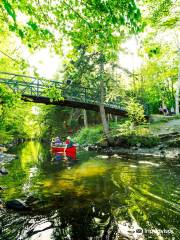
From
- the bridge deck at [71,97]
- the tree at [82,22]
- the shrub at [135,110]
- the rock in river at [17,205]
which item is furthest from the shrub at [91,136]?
the tree at [82,22]

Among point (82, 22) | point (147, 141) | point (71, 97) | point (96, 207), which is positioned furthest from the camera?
point (71, 97)

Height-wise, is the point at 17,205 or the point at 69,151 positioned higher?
the point at 69,151

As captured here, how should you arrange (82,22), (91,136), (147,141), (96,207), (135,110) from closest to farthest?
(82,22)
(96,207)
(147,141)
(135,110)
(91,136)

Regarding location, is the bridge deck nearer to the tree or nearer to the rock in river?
the rock in river

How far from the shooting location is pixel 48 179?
13672mm

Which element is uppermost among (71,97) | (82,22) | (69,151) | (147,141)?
(71,97)

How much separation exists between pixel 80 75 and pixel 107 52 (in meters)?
20.7

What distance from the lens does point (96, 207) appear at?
336 inches

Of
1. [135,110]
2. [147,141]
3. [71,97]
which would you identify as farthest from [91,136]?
[147,141]

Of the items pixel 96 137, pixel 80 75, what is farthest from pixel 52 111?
pixel 80 75

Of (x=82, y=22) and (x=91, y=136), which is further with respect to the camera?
(x=91, y=136)

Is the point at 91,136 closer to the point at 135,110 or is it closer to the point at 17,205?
the point at 135,110

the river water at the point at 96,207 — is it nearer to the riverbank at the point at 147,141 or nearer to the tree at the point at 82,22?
the tree at the point at 82,22

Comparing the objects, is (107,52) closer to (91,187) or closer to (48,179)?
(91,187)
